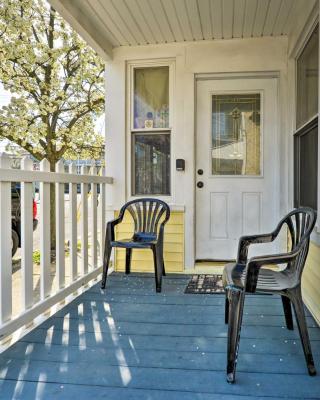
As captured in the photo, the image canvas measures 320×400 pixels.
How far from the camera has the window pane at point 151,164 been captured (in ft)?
12.7

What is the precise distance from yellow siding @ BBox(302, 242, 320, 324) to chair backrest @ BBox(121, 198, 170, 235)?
4.65 feet

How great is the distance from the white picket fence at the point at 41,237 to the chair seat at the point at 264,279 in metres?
1.24

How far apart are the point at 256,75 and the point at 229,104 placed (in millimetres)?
383

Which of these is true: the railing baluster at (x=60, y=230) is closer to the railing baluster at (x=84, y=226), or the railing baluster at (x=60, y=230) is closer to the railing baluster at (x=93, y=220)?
the railing baluster at (x=84, y=226)

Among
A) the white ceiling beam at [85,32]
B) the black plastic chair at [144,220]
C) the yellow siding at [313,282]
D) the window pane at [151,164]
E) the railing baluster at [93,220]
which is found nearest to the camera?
the yellow siding at [313,282]

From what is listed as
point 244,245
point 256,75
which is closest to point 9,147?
point 256,75

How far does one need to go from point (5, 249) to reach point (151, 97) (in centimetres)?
242

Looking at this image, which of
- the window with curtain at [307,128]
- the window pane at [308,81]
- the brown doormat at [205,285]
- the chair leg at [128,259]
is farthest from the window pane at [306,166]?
the chair leg at [128,259]

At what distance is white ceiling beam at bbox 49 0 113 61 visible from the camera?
9.29 feet

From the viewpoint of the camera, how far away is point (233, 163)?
3832 mm

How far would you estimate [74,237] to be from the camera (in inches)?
121

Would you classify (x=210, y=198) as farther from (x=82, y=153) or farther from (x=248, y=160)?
(x=82, y=153)

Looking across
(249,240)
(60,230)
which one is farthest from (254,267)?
(60,230)

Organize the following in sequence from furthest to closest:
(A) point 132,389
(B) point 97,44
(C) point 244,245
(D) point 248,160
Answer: (D) point 248,160, (B) point 97,44, (C) point 244,245, (A) point 132,389
